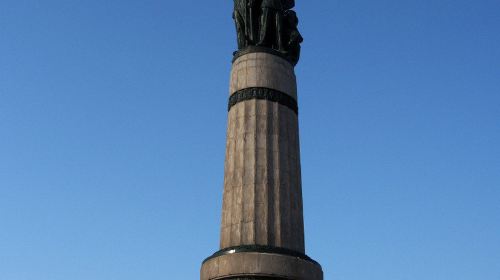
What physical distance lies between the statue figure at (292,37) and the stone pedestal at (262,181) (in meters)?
0.61

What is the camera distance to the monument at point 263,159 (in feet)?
54.1

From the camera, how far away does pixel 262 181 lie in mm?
17438

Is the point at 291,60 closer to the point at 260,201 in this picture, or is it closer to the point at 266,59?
the point at 266,59

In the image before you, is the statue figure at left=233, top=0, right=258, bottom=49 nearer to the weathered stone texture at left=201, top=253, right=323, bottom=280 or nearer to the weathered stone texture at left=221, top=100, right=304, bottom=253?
the weathered stone texture at left=221, top=100, right=304, bottom=253

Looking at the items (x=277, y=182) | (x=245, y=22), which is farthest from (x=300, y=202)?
(x=245, y=22)

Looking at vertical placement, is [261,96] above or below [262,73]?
below

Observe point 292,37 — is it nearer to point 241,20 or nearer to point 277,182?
point 241,20

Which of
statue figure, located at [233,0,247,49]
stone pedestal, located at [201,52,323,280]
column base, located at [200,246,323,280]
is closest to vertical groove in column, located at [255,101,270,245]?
stone pedestal, located at [201,52,323,280]

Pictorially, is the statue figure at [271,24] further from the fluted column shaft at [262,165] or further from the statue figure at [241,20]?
the fluted column shaft at [262,165]

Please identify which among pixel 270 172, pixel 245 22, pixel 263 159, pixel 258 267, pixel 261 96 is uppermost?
pixel 245 22

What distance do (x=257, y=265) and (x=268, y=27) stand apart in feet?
→ 26.5

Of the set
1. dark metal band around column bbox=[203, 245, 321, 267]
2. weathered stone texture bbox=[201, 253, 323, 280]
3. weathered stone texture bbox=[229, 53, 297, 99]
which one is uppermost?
weathered stone texture bbox=[229, 53, 297, 99]

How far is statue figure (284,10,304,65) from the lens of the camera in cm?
2022

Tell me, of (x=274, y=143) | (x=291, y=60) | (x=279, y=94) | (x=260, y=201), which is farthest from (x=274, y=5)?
(x=260, y=201)
